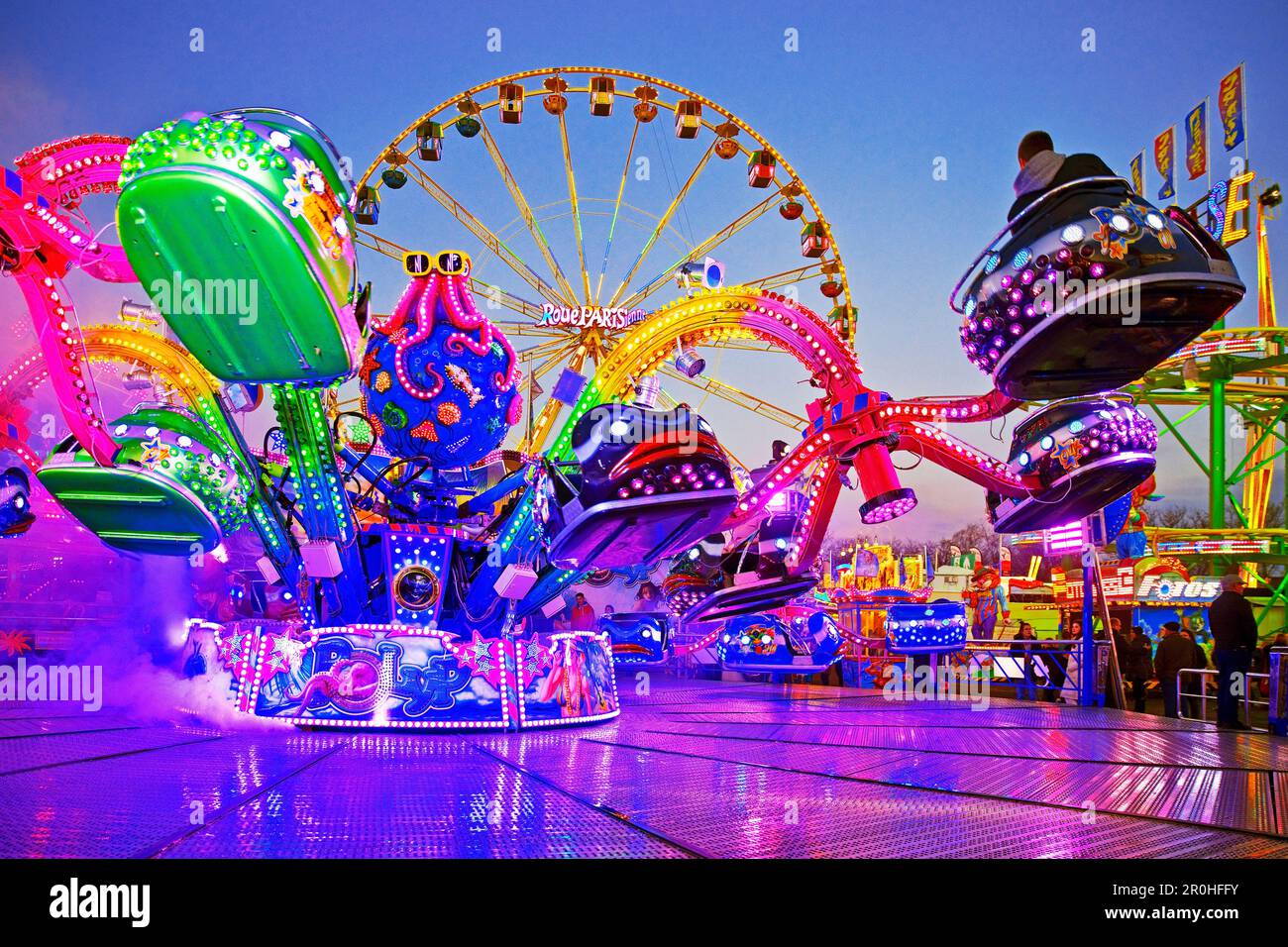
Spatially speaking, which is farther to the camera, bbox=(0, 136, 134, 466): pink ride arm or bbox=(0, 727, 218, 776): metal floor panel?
bbox=(0, 136, 134, 466): pink ride arm

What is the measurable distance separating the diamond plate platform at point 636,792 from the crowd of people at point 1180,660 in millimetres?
1076

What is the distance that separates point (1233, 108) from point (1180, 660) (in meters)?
7.74

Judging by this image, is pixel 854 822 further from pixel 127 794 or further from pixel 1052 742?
pixel 1052 742

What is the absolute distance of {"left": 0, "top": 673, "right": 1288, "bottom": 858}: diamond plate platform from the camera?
9.29ft

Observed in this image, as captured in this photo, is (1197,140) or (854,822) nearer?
(854,822)

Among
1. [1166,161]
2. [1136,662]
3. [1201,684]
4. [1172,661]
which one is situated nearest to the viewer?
[1172,661]

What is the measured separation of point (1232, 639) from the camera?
777 cm

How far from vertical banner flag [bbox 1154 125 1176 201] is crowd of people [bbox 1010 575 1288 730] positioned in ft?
23.1

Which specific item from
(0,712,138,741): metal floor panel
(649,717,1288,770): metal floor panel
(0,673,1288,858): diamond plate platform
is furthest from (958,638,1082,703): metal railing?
(0,712,138,741): metal floor panel

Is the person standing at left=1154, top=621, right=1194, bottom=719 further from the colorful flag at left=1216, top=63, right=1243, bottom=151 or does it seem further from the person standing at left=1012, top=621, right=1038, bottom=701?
the colorful flag at left=1216, top=63, right=1243, bottom=151

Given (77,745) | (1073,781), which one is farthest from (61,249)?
(1073,781)

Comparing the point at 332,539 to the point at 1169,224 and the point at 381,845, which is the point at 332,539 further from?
the point at 1169,224
